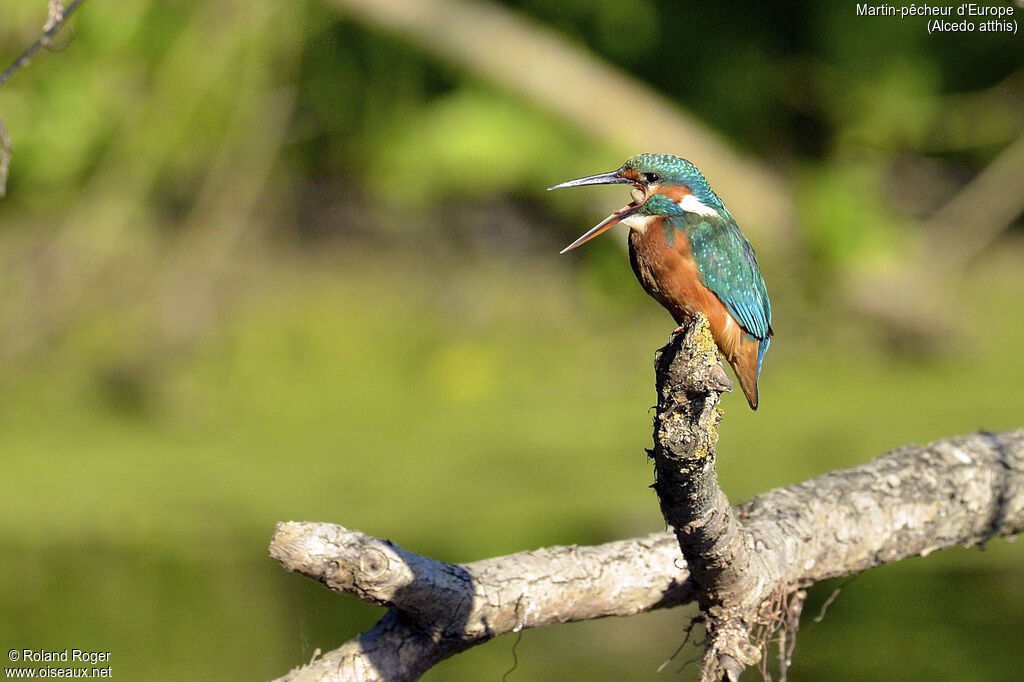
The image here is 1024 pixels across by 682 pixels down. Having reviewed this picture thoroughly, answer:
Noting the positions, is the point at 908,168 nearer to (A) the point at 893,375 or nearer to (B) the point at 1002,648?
(A) the point at 893,375

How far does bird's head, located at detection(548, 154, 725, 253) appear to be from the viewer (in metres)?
2.22

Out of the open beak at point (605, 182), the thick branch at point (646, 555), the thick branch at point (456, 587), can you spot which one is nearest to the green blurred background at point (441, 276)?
the thick branch at point (646, 555)

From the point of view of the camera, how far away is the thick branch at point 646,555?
174 centimetres

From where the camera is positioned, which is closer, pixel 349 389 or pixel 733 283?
pixel 733 283

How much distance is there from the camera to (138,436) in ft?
15.5

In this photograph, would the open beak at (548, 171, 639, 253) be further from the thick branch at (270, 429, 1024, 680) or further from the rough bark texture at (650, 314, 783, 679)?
the thick branch at (270, 429, 1024, 680)

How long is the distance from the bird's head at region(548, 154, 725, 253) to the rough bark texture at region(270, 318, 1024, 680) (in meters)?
0.45

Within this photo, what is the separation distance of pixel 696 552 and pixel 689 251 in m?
0.58

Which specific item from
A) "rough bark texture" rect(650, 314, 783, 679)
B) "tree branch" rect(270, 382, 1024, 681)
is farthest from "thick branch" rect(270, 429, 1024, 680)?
"rough bark texture" rect(650, 314, 783, 679)

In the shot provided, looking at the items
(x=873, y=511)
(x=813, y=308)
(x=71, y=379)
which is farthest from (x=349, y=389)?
(x=873, y=511)

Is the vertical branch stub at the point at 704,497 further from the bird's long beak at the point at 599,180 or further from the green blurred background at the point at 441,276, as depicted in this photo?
the green blurred background at the point at 441,276

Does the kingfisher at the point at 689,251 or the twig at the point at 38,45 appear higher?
the twig at the point at 38,45

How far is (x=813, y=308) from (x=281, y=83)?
251cm

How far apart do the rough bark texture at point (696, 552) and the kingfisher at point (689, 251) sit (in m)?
0.30
